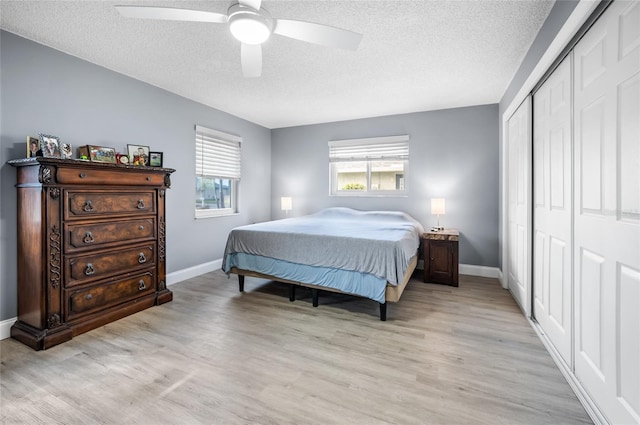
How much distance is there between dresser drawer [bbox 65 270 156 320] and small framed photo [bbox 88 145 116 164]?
3.91ft

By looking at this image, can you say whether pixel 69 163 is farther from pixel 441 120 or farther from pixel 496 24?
pixel 441 120

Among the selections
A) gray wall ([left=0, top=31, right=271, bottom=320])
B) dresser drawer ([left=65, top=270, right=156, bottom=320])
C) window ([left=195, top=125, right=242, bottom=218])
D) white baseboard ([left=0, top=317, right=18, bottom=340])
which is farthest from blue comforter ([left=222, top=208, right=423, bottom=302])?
white baseboard ([left=0, top=317, right=18, bottom=340])

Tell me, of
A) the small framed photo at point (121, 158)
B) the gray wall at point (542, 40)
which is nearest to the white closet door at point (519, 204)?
the gray wall at point (542, 40)

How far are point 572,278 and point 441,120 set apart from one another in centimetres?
315

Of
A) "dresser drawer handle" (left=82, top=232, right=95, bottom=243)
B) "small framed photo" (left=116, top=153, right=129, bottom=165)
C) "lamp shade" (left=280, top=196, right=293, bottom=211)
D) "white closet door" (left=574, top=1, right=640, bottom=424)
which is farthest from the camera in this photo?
"lamp shade" (left=280, top=196, right=293, bottom=211)

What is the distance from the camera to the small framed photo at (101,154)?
8.82ft

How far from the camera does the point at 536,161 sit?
2494mm

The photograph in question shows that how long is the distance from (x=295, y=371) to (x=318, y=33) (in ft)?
7.43

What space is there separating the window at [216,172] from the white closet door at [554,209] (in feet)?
13.2

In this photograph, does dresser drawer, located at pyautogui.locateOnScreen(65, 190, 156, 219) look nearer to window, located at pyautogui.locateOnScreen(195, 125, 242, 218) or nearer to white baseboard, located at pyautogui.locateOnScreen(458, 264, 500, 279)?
window, located at pyautogui.locateOnScreen(195, 125, 242, 218)

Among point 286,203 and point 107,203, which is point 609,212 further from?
point 286,203

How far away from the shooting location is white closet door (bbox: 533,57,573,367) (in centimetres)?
185

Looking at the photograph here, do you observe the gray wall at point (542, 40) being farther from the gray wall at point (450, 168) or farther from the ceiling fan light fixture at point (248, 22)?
the ceiling fan light fixture at point (248, 22)

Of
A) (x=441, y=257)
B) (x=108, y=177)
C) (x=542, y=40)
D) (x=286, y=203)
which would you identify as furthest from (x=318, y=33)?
(x=286, y=203)
